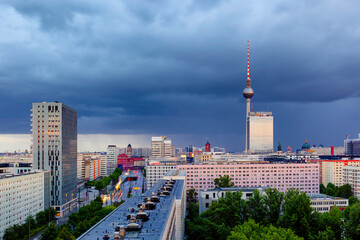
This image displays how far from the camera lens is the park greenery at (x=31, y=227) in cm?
6259

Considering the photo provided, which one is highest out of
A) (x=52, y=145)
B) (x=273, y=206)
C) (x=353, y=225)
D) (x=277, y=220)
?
(x=52, y=145)

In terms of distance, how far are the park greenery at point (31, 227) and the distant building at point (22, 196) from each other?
57.4 inches

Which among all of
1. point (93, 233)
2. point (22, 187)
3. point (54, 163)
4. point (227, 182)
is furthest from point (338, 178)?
point (93, 233)

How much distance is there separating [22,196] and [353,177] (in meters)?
104

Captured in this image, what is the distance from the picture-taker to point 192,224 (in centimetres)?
6272

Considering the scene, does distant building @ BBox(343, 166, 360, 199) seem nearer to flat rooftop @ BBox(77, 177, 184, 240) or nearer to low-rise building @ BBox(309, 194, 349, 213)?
low-rise building @ BBox(309, 194, 349, 213)

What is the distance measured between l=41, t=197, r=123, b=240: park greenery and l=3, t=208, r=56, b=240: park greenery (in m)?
6.82

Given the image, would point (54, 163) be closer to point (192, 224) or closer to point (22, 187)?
point (22, 187)

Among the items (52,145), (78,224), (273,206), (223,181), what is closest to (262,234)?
(273,206)

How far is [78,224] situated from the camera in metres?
58.9

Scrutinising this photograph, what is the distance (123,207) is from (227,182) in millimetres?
73150

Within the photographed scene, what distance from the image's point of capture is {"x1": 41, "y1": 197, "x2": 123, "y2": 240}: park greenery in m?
52.4

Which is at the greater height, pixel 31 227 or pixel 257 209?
pixel 257 209

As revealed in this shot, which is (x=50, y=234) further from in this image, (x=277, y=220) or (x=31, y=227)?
(x=277, y=220)
